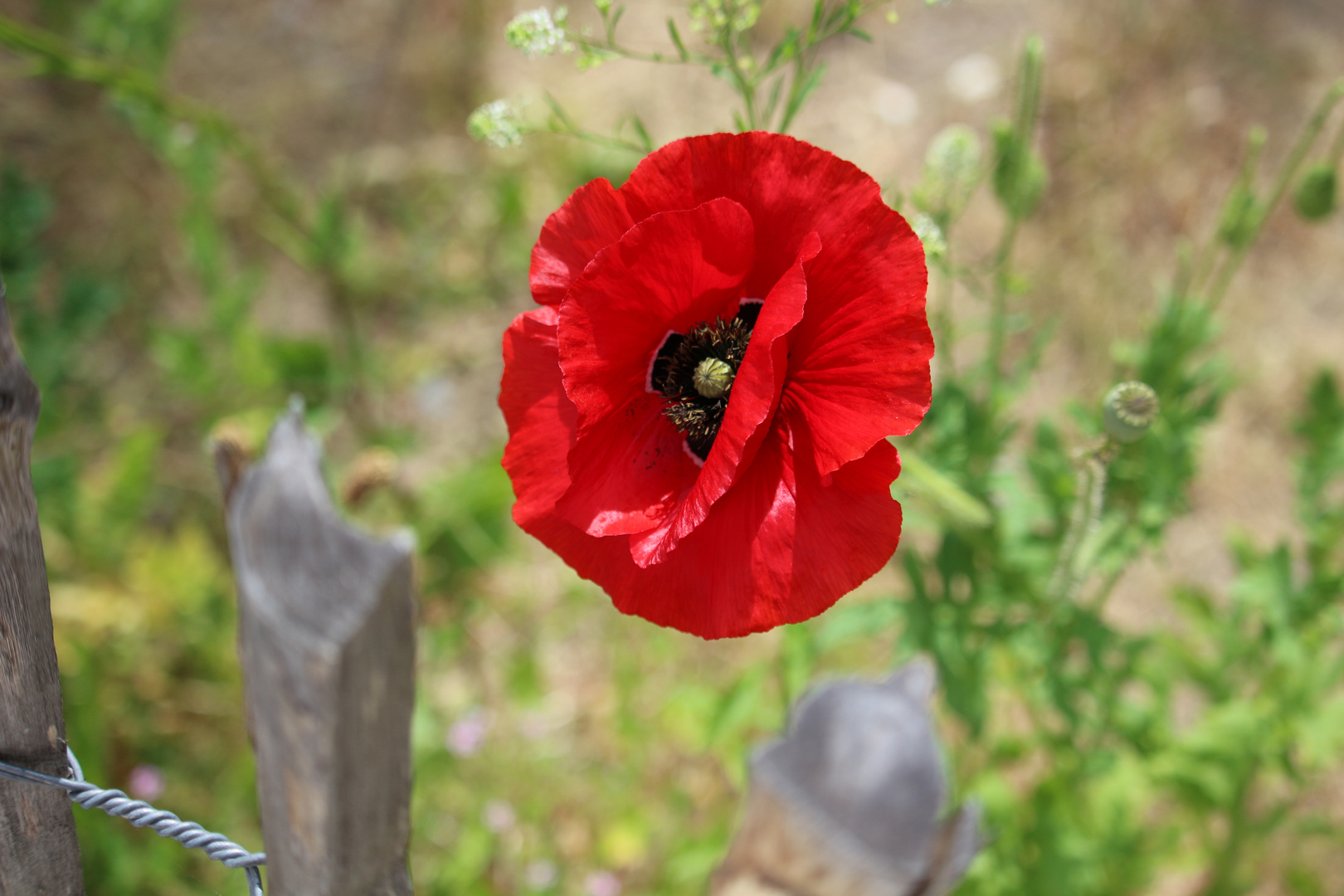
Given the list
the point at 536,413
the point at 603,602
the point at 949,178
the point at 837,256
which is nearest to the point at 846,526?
the point at 837,256

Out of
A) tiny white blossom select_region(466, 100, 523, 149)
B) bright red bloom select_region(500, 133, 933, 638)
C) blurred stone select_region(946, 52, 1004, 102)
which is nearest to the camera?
bright red bloom select_region(500, 133, 933, 638)

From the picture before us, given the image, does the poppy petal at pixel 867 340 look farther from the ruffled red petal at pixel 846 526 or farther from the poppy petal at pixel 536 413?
the poppy petal at pixel 536 413

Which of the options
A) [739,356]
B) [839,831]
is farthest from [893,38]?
[839,831]

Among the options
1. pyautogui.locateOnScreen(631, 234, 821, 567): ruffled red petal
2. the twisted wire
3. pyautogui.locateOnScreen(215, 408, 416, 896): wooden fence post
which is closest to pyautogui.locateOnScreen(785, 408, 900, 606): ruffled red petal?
pyautogui.locateOnScreen(631, 234, 821, 567): ruffled red petal

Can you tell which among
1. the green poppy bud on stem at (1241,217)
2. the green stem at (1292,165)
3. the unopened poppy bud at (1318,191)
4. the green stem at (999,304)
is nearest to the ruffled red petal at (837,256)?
the green stem at (999,304)

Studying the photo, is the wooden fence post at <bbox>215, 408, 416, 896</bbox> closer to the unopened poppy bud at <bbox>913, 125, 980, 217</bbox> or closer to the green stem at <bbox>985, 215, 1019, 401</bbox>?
the unopened poppy bud at <bbox>913, 125, 980, 217</bbox>

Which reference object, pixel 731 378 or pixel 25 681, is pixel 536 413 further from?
pixel 25 681
